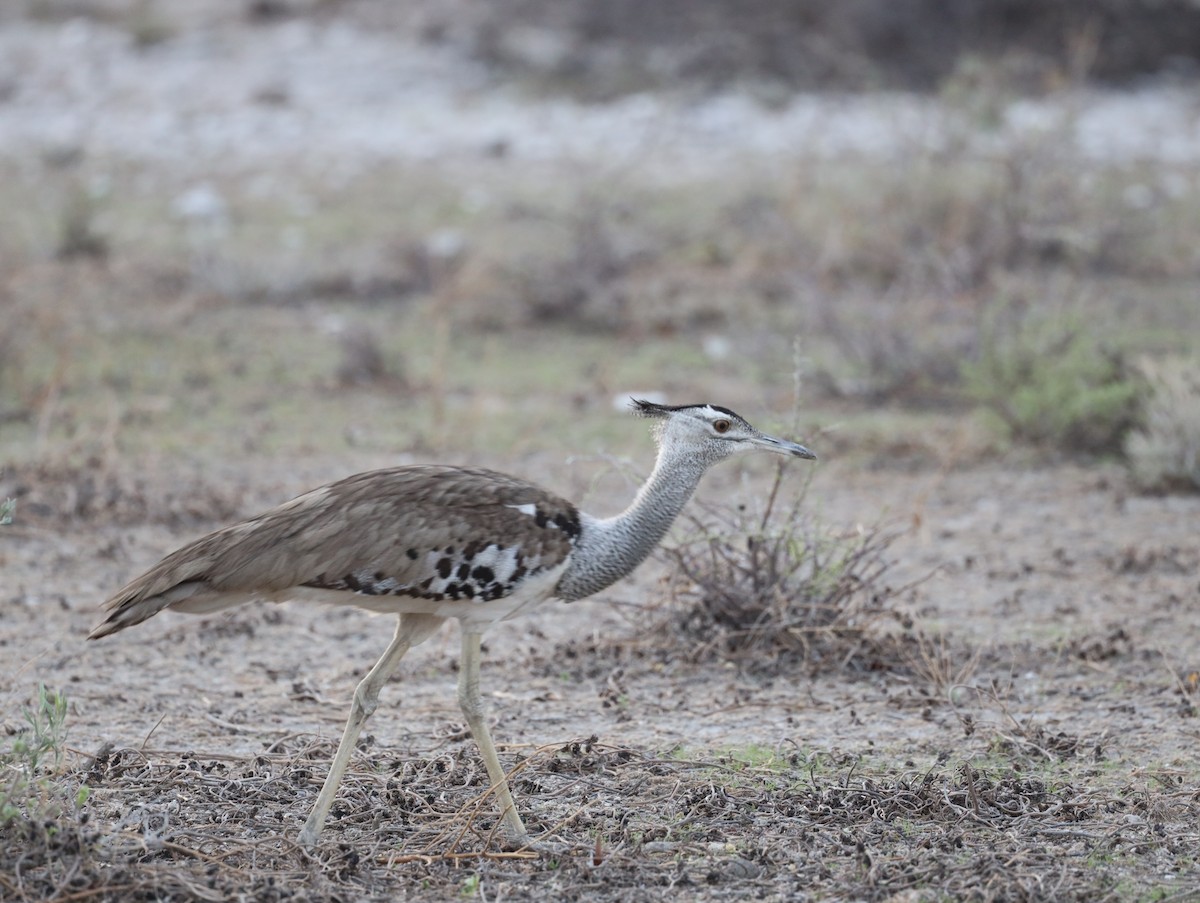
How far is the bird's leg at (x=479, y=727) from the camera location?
12.6 feet

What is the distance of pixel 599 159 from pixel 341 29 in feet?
20.7

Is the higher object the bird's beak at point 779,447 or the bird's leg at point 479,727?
the bird's beak at point 779,447

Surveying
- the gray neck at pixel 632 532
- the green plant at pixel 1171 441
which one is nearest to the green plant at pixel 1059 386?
the green plant at pixel 1171 441

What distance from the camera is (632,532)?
3.89m

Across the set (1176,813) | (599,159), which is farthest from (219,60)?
(1176,813)

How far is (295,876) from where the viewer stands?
140 inches

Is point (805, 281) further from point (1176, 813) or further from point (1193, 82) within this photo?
point (1193, 82)

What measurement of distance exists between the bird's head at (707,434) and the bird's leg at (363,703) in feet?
2.34

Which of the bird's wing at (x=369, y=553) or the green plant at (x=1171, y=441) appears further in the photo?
the green plant at (x=1171, y=441)

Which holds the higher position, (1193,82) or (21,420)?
(1193,82)

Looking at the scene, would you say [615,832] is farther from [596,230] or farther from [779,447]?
[596,230]

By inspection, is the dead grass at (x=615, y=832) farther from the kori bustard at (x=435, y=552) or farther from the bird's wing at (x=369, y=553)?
the bird's wing at (x=369, y=553)

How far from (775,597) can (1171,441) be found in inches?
108

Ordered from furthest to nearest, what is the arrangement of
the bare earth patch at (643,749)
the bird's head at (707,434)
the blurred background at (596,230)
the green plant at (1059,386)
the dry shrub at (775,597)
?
the blurred background at (596,230) < the green plant at (1059,386) < the dry shrub at (775,597) < the bird's head at (707,434) < the bare earth patch at (643,749)
